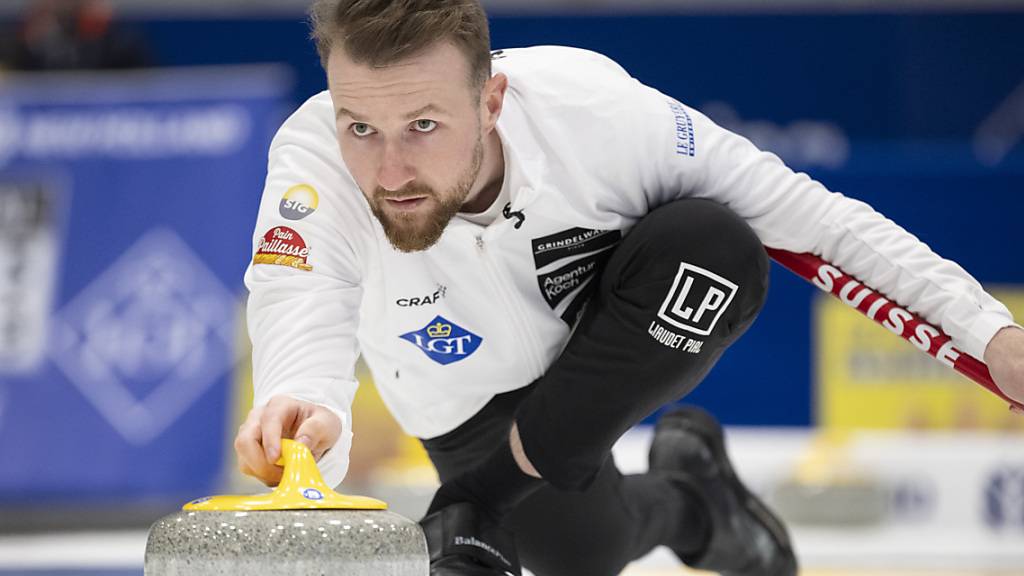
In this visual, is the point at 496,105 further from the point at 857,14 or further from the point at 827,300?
the point at 857,14

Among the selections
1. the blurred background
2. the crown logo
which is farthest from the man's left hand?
the blurred background

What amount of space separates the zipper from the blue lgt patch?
7 centimetres

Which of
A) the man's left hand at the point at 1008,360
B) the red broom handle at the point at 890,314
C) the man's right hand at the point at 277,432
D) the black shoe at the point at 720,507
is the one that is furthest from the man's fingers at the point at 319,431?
the black shoe at the point at 720,507

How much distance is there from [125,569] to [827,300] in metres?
3.33

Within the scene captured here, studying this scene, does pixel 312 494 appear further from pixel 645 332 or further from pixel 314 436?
pixel 645 332

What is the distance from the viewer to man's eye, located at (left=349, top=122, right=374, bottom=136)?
1.84 metres

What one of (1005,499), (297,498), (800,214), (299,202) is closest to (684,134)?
(800,214)

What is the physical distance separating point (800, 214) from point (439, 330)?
2.09ft

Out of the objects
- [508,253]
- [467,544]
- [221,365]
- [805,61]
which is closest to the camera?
[467,544]

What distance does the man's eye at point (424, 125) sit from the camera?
1.84m

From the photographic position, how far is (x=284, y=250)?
1.96m

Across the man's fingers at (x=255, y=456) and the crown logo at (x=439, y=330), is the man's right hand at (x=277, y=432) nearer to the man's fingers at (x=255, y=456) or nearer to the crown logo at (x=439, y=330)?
the man's fingers at (x=255, y=456)

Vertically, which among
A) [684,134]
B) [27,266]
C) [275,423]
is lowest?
[275,423]

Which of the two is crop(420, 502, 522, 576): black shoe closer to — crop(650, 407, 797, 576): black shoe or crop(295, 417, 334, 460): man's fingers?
crop(295, 417, 334, 460): man's fingers
